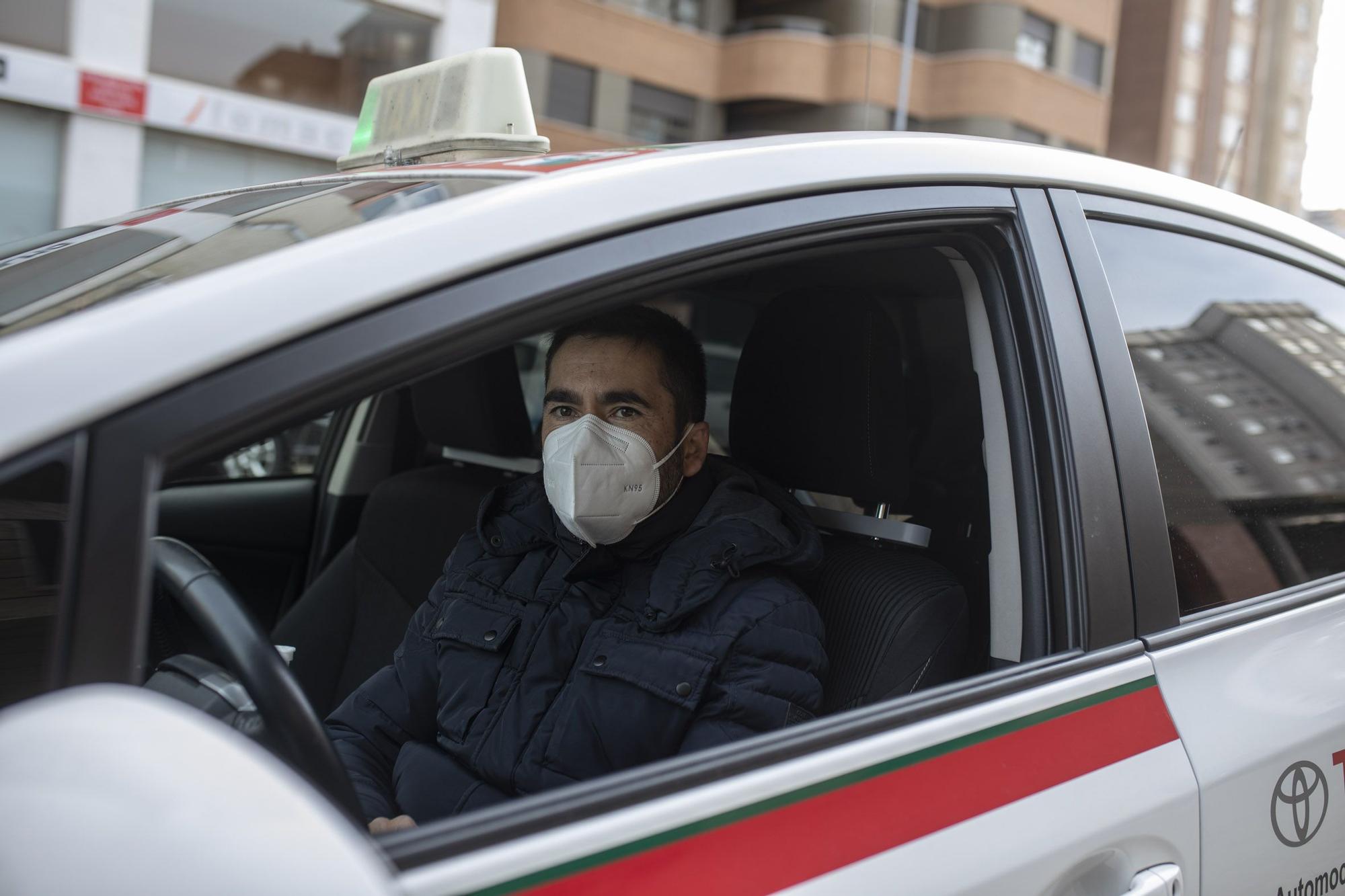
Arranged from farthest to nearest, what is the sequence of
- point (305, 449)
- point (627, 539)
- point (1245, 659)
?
1. point (305, 449)
2. point (627, 539)
3. point (1245, 659)

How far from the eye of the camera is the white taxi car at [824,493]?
0.82m

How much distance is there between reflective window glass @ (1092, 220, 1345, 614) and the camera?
151 cm

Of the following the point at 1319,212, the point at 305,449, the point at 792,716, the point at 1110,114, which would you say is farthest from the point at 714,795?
the point at 1110,114

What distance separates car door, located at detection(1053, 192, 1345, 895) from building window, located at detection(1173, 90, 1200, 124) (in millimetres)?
32896

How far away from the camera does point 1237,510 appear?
62.9 inches

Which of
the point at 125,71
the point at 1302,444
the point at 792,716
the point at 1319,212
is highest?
the point at 125,71

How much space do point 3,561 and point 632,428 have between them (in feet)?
3.95

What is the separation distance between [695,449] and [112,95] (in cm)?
1197

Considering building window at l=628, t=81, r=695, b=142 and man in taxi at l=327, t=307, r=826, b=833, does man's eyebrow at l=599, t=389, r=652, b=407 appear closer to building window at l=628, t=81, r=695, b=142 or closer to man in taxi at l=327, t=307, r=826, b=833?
man in taxi at l=327, t=307, r=826, b=833

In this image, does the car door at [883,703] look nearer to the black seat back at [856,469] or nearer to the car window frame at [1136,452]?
the car window frame at [1136,452]

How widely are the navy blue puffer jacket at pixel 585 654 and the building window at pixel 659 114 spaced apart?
59.2 ft

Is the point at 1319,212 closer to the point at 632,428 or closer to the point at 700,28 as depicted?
the point at 632,428

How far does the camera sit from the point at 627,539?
76.0 inches

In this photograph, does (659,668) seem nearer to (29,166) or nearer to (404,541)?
(404,541)
